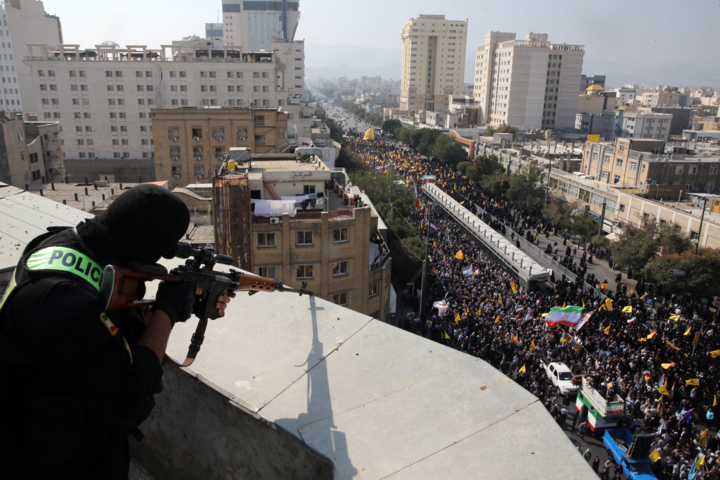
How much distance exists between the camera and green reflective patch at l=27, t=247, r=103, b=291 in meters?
2.36

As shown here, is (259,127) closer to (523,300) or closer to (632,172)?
(523,300)

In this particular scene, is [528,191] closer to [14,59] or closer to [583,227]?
[583,227]

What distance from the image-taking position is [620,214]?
146ft

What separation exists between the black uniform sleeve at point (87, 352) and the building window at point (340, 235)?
58.8ft

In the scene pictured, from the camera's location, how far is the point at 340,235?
20.5 metres

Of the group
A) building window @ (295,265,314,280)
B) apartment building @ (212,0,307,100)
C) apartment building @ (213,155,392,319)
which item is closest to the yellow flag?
apartment building @ (213,155,392,319)

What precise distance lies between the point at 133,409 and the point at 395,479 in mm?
1529

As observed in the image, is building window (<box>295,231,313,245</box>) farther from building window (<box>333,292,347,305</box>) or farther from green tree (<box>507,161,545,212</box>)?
green tree (<box>507,161,545,212</box>)

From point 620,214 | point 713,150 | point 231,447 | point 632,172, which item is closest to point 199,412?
point 231,447

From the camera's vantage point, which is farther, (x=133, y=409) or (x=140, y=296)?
(x=140, y=296)

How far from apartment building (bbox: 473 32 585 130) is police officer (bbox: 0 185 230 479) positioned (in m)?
115

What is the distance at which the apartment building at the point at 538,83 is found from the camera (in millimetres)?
107312

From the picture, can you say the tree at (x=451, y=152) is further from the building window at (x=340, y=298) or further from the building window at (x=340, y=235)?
the building window at (x=340, y=235)

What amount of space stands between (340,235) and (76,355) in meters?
18.3
